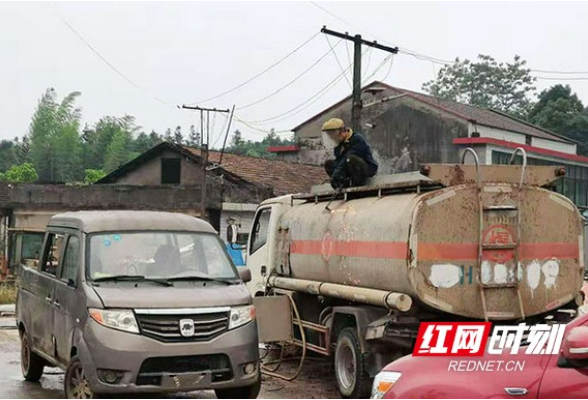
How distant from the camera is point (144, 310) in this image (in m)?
6.68

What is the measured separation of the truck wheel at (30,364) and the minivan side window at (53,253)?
3.29 ft

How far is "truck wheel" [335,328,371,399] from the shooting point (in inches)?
317

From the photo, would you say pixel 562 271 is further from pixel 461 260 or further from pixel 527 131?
pixel 527 131

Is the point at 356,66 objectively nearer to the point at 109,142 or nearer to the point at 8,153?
the point at 8,153

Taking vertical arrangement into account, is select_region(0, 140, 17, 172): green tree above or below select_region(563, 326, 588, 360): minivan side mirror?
above

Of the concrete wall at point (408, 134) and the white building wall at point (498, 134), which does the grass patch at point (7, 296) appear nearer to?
the concrete wall at point (408, 134)

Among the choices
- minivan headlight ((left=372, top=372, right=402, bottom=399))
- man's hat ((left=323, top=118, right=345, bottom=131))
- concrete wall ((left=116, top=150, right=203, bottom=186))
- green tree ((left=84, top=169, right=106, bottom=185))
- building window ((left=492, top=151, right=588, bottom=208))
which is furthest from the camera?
green tree ((left=84, top=169, right=106, bottom=185))

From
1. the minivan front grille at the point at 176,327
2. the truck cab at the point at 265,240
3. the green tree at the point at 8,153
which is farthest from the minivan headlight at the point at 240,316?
the green tree at the point at 8,153

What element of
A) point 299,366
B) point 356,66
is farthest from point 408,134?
point 299,366

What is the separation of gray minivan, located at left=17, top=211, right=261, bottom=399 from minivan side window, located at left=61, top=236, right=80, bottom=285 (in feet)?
0.05

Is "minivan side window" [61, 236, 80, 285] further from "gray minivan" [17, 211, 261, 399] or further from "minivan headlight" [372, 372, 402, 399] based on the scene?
"minivan headlight" [372, 372, 402, 399]

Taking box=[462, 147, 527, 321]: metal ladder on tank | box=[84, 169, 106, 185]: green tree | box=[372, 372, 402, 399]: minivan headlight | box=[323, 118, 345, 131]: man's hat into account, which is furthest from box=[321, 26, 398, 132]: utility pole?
box=[84, 169, 106, 185]: green tree

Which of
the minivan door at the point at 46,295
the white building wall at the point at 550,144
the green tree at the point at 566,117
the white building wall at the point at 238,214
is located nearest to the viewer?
the minivan door at the point at 46,295

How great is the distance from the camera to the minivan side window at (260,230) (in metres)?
11.3
